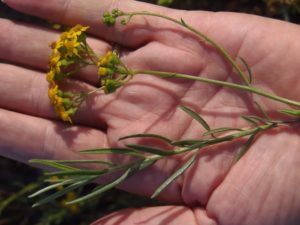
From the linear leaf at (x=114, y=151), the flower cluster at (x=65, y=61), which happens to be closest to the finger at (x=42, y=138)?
the flower cluster at (x=65, y=61)

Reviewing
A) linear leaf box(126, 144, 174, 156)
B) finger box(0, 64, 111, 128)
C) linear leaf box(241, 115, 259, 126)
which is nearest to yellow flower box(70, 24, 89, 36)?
finger box(0, 64, 111, 128)

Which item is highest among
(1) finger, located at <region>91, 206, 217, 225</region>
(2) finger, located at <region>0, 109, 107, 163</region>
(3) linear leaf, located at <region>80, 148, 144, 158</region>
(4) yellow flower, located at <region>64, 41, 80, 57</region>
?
(4) yellow flower, located at <region>64, 41, 80, 57</region>

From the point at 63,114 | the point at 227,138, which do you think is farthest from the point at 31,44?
the point at 227,138

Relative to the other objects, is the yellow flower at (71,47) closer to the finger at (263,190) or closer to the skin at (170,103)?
the skin at (170,103)

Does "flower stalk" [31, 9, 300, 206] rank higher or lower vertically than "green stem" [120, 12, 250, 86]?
lower

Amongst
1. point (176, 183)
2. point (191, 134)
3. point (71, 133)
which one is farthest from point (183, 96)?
point (71, 133)

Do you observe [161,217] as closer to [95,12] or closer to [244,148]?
[244,148]

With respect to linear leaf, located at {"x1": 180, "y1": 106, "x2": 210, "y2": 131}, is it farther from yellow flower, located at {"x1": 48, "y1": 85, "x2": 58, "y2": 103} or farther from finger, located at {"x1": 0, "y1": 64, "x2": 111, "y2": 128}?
yellow flower, located at {"x1": 48, "y1": 85, "x2": 58, "y2": 103}
